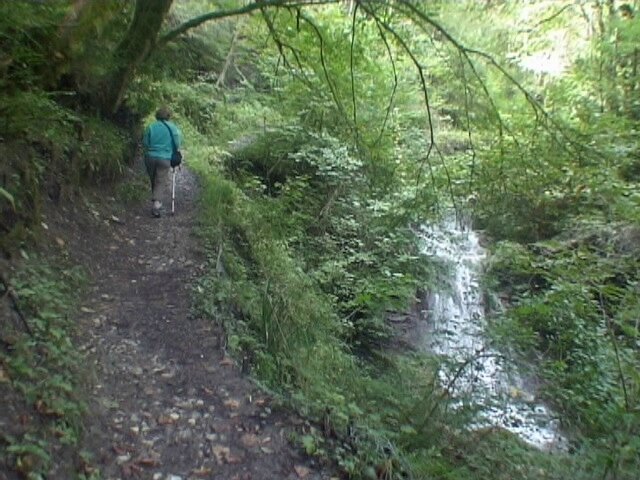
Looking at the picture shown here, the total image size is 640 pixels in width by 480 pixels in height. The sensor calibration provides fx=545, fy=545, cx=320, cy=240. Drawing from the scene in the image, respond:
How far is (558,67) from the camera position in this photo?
1428 cm

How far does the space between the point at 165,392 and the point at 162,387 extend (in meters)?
0.07

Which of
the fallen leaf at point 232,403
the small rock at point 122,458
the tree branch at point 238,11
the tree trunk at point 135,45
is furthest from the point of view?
the tree trunk at point 135,45

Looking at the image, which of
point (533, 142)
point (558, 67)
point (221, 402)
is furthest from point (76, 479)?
point (558, 67)

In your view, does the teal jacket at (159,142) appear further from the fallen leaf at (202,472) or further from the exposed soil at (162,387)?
the fallen leaf at (202,472)

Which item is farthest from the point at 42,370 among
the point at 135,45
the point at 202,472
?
the point at 135,45

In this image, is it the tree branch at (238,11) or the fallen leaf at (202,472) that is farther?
the tree branch at (238,11)

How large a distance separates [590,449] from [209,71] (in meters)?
14.7

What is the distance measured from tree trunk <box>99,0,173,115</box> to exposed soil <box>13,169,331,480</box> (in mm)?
2338

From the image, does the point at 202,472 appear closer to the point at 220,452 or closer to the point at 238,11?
the point at 220,452

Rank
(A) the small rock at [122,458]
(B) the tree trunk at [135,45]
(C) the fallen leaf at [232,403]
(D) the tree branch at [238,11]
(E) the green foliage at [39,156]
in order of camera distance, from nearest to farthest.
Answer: (A) the small rock at [122,458] < (C) the fallen leaf at [232,403] < (D) the tree branch at [238,11] < (E) the green foliage at [39,156] < (B) the tree trunk at [135,45]

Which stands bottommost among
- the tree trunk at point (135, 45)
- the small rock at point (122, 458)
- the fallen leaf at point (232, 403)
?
the small rock at point (122, 458)

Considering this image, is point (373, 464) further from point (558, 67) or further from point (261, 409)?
point (558, 67)

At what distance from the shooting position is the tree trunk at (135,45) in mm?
7297

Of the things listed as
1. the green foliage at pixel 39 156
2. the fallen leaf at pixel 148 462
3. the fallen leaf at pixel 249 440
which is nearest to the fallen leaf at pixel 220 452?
the fallen leaf at pixel 249 440
